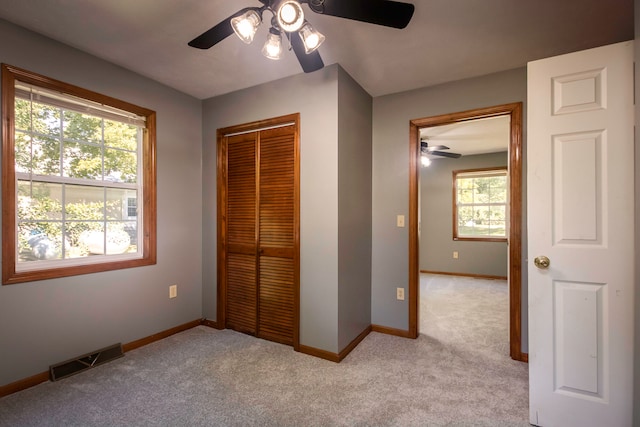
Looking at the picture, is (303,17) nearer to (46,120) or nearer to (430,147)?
(46,120)

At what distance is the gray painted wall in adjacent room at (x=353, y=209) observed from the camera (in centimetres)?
237

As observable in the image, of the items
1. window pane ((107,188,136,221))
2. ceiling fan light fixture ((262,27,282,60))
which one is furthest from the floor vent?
ceiling fan light fixture ((262,27,282,60))

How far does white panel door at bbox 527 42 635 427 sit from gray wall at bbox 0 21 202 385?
2.86 metres

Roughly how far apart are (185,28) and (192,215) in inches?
67.8

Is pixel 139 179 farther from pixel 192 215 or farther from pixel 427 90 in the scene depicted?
pixel 427 90

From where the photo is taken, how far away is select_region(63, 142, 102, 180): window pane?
218cm

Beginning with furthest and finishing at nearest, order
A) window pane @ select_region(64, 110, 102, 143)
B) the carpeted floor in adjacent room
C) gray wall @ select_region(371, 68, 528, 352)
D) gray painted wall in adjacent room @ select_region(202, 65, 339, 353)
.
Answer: gray wall @ select_region(371, 68, 528, 352), gray painted wall in adjacent room @ select_region(202, 65, 339, 353), window pane @ select_region(64, 110, 102, 143), the carpeted floor in adjacent room

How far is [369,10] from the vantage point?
1.31 metres

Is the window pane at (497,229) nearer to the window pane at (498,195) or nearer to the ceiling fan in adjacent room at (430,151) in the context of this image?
the window pane at (498,195)

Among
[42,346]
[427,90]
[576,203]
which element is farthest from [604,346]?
[42,346]

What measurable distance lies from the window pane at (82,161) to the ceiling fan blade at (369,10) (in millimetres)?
2097

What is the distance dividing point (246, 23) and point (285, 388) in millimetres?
2137

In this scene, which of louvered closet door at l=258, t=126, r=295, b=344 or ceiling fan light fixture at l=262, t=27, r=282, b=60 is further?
louvered closet door at l=258, t=126, r=295, b=344

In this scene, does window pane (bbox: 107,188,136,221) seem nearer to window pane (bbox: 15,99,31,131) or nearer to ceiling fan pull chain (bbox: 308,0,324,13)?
window pane (bbox: 15,99,31,131)
